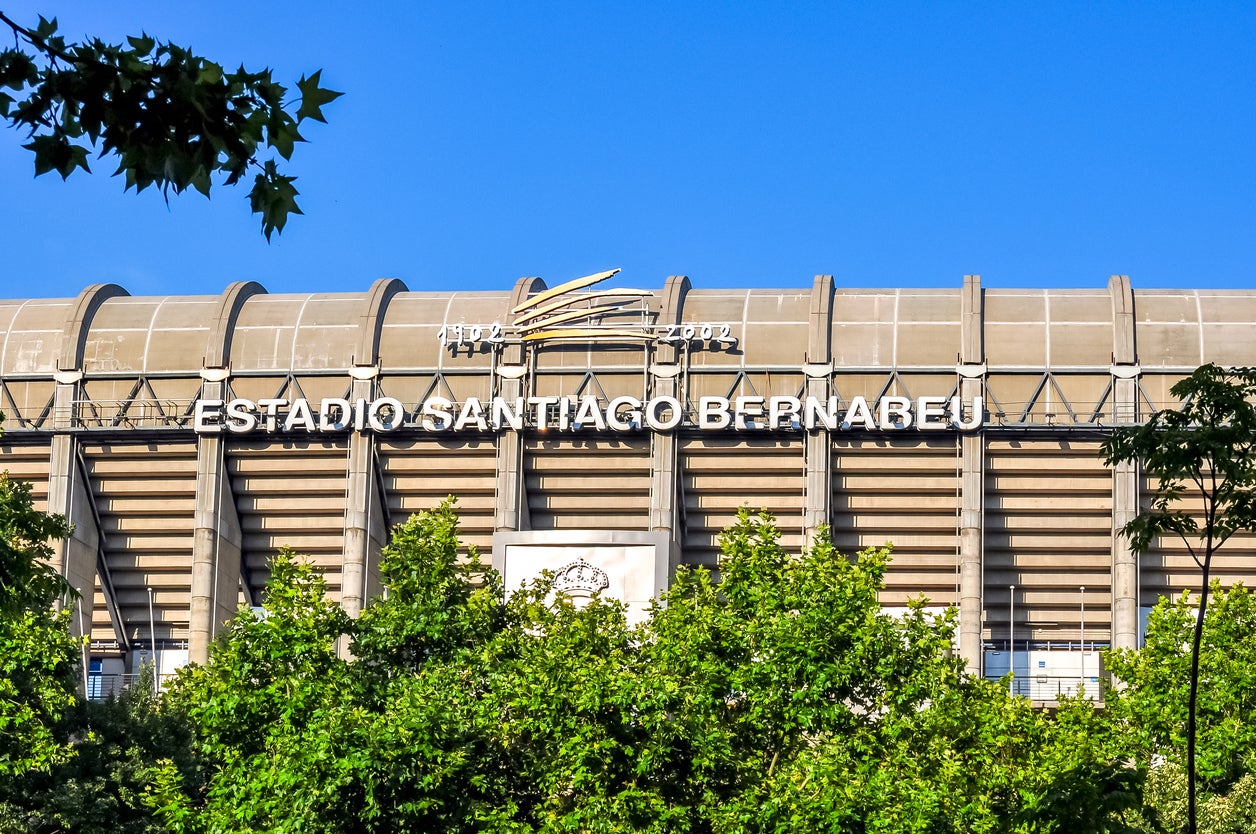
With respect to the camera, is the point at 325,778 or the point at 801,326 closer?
the point at 325,778

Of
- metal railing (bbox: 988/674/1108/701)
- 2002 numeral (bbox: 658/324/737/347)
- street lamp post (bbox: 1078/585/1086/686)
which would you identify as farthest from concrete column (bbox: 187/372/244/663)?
street lamp post (bbox: 1078/585/1086/686)

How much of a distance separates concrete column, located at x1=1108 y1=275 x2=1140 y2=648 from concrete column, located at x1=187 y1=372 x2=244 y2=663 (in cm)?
3505

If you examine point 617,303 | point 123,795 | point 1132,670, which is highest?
point 617,303

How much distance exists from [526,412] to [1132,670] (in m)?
27.4

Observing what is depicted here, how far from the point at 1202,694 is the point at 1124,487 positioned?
783 inches

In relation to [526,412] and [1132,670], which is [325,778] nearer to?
[1132,670]

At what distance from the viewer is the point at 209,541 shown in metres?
82.1

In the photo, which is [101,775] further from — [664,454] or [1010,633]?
[1010,633]

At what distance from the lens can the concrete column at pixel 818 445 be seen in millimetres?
79688

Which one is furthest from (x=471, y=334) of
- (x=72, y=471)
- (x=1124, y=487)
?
(x=1124, y=487)

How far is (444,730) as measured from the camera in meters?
46.2

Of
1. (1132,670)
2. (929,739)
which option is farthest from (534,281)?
(929,739)

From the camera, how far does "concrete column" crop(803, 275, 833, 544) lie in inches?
3137

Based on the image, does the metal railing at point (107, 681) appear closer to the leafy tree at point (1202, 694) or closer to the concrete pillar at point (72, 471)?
the concrete pillar at point (72, 471)
